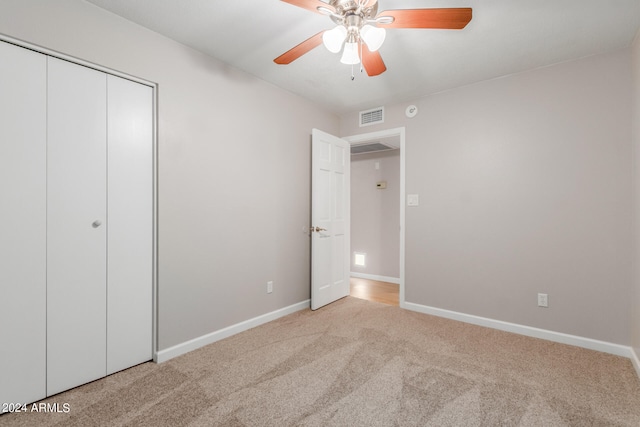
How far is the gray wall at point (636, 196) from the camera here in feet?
7.08

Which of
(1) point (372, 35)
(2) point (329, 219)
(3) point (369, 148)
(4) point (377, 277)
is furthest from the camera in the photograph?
(4) point (377, 277)

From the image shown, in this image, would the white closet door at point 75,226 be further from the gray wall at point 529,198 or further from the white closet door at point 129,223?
the gray wall at point 529,198

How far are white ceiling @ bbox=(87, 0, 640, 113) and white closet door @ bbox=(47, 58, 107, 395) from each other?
625 mm

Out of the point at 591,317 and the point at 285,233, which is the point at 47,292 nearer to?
the point at 285,233

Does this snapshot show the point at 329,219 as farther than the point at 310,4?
Yes

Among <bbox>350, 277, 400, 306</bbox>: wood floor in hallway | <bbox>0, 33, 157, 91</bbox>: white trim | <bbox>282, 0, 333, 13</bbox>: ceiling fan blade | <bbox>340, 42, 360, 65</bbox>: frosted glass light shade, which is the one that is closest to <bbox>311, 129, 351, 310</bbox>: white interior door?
<bbox>350, 277, 400, 306</bbox>: wood floor in hallway

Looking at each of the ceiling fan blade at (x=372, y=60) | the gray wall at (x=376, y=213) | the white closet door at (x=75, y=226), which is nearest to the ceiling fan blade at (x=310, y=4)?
the ceiling fan blade at (x=372, y=60)

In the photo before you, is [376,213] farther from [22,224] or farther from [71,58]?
[22,224]

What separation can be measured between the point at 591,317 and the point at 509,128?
178 centimetres

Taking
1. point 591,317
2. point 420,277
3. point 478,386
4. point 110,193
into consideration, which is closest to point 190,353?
point 110,193

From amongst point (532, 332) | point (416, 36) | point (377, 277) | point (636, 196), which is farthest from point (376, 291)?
point (416, 36)

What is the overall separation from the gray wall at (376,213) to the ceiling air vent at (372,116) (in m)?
1.33

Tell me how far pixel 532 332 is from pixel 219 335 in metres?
2.84

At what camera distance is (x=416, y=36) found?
2.20 meters
